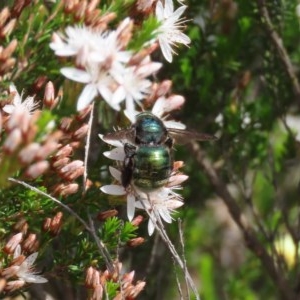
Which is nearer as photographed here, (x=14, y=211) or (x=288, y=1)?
(x=14, y=211)

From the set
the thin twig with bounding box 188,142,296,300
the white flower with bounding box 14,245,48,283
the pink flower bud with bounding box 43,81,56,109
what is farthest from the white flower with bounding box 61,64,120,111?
the thin twig with bounding box 188,142,296,300

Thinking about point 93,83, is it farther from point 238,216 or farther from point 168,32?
point 238,216

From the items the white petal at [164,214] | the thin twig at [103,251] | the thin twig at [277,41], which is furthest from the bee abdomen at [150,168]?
the thin twig at [277,41]

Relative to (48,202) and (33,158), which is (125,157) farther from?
(33,158)

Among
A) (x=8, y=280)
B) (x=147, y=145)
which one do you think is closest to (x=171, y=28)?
(x=147, y=145)

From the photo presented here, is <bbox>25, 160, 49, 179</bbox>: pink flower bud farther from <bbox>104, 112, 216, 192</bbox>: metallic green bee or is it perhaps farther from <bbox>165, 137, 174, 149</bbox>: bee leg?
<bbox>165, 137, 174, 149</bbox>: bee leg

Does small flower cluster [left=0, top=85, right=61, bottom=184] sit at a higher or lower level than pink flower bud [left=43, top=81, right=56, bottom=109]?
higher
